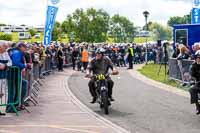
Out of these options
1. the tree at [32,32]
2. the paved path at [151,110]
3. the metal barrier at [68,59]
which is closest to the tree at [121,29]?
the tree at [32,32]

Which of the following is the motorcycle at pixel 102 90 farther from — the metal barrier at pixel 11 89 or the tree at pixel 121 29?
the tree at pixel 121 29

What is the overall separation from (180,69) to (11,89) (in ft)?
36.2

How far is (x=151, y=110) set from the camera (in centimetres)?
1566

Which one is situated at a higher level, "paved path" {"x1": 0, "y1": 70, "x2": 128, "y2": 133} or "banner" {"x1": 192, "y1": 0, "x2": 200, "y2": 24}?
"banner" {"x1": 192, "y1": 0, "x2": 200, "y2": 24}

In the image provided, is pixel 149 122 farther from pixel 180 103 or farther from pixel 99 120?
pixel 180 103

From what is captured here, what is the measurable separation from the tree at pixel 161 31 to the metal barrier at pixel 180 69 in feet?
212

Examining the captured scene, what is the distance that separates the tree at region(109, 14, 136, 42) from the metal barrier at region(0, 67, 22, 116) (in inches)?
2377

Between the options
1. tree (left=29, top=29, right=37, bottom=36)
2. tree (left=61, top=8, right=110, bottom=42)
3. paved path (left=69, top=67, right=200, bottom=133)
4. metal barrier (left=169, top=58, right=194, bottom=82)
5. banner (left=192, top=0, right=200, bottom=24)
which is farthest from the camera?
tree (left=61, top=8, right=110, bottom=42)

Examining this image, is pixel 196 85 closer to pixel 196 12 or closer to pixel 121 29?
pixel 196 12

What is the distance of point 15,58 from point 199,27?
60.1 ft

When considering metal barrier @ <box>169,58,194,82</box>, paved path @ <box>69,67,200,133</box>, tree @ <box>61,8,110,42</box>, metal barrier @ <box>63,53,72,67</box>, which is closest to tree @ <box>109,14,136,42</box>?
tree @ <box>61,8,110,42</box>

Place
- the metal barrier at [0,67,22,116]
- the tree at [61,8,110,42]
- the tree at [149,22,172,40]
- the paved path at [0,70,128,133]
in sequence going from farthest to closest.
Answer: the tree at [149,22,172,40] < the tree at [61,8,110,42] < the metal barrier at [0,67,22,116] < the paved path at [0,70,128,133]

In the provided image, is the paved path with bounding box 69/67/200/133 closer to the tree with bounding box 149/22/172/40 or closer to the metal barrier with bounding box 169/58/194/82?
the metal barrier with bounding box 169/58/194/82

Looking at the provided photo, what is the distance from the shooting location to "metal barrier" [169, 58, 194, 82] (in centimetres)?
2290
